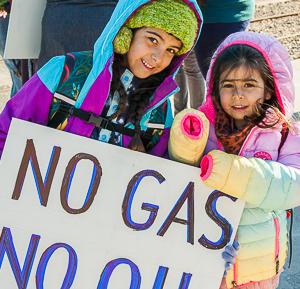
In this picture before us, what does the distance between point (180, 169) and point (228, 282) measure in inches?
15.0

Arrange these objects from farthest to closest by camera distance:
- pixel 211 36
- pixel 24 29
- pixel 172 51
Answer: pixel 211 36 < pixel 24 29 < pixel 172 51

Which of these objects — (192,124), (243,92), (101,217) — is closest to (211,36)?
(243,92)

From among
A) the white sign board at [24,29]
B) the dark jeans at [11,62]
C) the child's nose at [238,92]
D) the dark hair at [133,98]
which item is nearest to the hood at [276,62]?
the child's nose at [238,92]

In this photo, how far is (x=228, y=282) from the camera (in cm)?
190

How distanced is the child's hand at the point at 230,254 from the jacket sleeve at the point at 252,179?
0.46 feet

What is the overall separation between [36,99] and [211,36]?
1148 millimetres

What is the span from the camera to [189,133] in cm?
177

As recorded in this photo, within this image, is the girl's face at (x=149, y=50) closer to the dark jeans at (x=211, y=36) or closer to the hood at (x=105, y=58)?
the hood at (x=105, y=58)

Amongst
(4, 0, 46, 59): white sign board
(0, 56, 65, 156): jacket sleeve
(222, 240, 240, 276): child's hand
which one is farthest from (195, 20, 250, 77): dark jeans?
(222, 240, 240, 276): child's hand

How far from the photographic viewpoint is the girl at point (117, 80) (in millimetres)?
1913

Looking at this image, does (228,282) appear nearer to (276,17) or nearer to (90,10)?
(90,10)

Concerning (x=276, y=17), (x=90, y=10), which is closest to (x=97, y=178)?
(x=90, y=10)

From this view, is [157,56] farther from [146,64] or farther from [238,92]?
[238,92]

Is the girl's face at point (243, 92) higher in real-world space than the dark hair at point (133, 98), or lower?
higher
